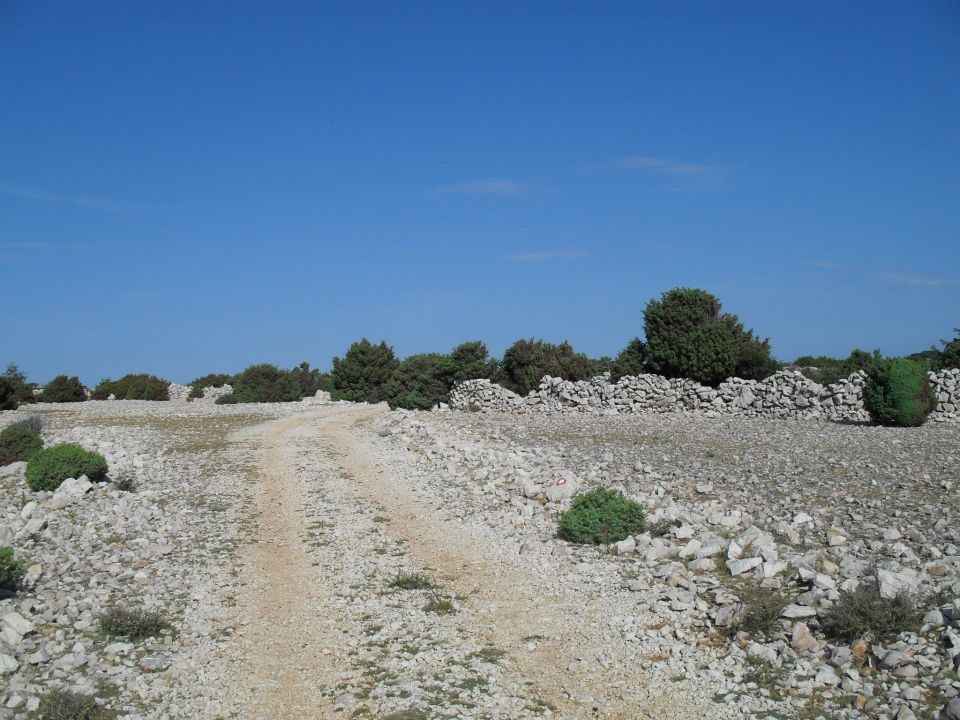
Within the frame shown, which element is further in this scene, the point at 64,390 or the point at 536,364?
the point at 64,390

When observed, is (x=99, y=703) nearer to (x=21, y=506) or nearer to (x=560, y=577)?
(x=560, y=577)

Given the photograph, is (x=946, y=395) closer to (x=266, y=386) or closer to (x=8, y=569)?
(x=8, y=569)

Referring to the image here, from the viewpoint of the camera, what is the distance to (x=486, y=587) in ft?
31.6

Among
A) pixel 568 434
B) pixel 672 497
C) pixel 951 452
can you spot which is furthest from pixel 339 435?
pixel 951 452

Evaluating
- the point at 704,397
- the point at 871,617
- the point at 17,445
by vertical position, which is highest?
the point at 704,397

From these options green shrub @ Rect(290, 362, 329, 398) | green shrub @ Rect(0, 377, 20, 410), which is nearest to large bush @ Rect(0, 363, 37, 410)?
green shrub @ Rect(0, 377, 20, 410)

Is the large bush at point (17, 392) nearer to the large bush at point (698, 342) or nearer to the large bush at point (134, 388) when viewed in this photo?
the large bush at point (134, 388)

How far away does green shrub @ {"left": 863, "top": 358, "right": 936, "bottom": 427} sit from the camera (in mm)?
23250

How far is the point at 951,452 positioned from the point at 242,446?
18957 mm

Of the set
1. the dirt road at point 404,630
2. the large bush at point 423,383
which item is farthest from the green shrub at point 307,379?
the dirt road at point 404,630

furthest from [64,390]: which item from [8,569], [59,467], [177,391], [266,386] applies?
[8,569]

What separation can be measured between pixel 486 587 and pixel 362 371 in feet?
126

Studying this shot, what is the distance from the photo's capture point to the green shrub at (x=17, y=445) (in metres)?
18.2

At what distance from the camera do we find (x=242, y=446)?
22219mm
